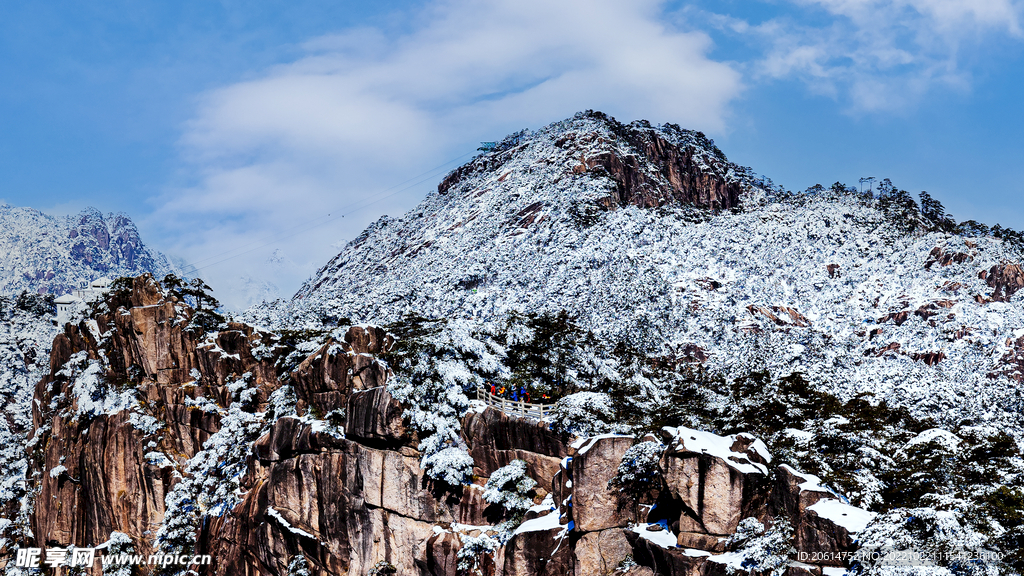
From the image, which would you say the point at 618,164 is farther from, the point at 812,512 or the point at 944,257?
the point at 812,512

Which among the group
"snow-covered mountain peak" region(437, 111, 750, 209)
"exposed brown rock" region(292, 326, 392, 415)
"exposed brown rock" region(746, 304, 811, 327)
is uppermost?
"snow-covered mountain peak" region(437, 111, 750, 209)

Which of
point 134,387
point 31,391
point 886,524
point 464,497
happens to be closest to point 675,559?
point 886,524

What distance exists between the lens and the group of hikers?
54875 millimetres

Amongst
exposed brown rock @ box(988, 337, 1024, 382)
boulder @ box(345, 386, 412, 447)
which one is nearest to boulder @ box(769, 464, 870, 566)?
boulder @ box(345, 386, 412, 447)

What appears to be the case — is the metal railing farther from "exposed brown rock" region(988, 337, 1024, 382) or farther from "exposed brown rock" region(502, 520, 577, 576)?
"exposed brown rock" region(988, 337, 1024, 382)

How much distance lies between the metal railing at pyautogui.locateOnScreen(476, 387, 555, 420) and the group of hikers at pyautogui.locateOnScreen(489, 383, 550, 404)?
57 centimetres

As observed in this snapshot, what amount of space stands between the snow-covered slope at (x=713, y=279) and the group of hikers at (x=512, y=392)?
23081 millimetres

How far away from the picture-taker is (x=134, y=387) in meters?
75.0

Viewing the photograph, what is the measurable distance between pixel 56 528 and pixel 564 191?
79068mm

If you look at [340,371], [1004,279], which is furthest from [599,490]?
[1004,279]

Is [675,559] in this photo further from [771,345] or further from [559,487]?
[771,345]

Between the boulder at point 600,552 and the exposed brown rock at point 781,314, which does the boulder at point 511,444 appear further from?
the exposed brown rock at point 781,314

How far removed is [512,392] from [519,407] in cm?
620

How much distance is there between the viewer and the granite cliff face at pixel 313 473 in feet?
130
